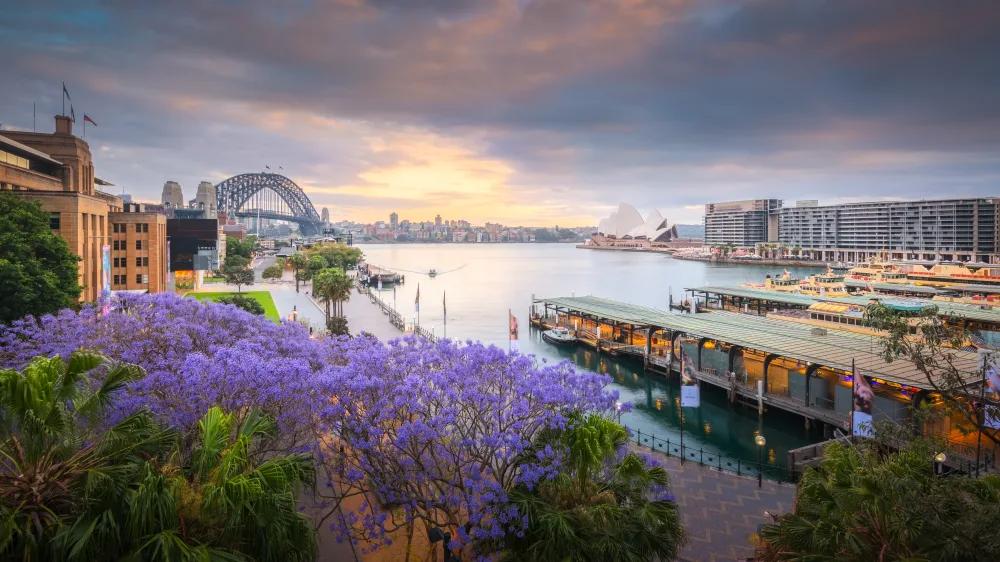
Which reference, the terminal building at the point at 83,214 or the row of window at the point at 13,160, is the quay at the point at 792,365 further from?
the row of window at the point at 13,160

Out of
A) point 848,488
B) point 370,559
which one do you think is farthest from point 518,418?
point 848,488

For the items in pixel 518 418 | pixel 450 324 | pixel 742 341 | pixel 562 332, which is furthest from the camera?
pixel 450 324

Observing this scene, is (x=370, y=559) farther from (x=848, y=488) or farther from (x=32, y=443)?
(x=848, y=488)

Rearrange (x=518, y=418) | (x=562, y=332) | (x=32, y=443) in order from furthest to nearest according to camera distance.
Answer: (x=562, y=332) → (x=518, y=418) → (x=32, y=443)

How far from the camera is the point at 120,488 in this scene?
9.50 meters

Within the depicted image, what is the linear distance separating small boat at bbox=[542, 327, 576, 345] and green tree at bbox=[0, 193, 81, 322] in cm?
4447

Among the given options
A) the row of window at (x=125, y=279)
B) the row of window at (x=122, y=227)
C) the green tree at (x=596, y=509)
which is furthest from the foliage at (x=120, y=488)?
the row of window at (x=122, y=227)

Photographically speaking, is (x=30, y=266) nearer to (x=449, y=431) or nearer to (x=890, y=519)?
(x=449, y=431)

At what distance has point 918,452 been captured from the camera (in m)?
13.8

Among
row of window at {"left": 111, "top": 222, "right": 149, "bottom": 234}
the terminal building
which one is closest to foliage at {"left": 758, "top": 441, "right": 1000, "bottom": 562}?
the terminal building

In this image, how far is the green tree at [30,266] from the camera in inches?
1095

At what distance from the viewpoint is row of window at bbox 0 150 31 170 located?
147ft

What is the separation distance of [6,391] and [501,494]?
9560 millimetres

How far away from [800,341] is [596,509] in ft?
106
